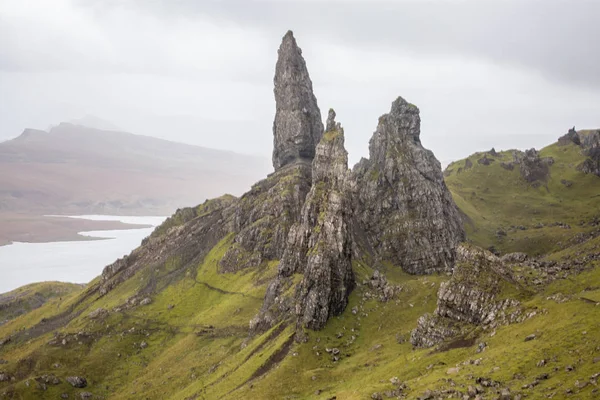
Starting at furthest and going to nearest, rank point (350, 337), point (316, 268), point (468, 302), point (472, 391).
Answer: point (316, 268) → point (350, 337) → point (468, 302) → point (472, 391)

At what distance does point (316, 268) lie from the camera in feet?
443

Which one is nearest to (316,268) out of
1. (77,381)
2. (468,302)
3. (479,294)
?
(468,302)

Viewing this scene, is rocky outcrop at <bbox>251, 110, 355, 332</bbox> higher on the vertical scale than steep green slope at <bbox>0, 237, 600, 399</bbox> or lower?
higher

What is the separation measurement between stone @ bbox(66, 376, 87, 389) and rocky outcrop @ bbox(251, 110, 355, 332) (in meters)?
65.0

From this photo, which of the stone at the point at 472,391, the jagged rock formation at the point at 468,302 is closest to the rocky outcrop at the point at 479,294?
the jagged rock formation at the point at 468,302

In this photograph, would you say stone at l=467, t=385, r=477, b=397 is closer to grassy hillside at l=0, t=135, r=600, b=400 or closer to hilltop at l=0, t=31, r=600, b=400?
hilltop at l=0, t=31, r=600, b=400

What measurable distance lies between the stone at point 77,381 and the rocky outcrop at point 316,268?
213 ft

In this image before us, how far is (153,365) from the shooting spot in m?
166

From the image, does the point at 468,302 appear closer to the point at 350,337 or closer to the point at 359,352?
the point at 359,352

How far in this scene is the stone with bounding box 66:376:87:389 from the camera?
15438cm

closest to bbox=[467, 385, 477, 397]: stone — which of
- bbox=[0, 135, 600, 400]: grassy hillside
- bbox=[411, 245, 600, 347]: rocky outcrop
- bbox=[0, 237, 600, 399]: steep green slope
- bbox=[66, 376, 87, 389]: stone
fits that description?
bbox=[0, 135, 600, 400]: grassy hillside

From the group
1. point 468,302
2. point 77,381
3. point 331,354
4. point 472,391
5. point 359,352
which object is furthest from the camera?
point 77,381

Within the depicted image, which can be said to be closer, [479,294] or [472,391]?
[472,391]

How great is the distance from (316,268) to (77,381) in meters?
96.9
